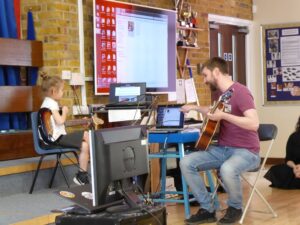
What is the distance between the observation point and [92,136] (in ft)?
8.08

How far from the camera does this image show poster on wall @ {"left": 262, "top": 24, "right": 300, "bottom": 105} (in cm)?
810

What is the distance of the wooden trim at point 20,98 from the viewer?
16.4ft

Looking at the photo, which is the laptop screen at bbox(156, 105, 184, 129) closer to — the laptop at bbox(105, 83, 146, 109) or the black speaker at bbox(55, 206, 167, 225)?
the laptop at bbox(105, 83, 146, 109)

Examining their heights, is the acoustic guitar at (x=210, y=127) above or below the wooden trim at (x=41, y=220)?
above

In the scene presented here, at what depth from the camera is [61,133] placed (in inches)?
187

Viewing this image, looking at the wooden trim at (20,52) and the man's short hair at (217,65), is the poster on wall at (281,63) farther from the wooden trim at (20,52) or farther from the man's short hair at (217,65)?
the wooden trim at (20,52)

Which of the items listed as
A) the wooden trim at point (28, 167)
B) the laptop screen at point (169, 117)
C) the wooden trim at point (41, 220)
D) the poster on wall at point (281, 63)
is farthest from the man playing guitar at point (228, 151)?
the poster on wall at point (281, 63)

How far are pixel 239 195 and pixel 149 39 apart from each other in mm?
2575

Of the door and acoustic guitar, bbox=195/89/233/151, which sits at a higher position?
the door

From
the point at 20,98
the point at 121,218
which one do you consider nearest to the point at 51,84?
the point at 20,98

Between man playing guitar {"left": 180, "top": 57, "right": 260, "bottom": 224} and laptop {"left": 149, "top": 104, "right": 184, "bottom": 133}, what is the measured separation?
0.13 m

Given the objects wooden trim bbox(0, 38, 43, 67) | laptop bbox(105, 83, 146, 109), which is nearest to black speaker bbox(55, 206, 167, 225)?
laptop bbox(105, 83, 146, 109)

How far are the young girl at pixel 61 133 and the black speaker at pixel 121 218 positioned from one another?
2003 millimetres

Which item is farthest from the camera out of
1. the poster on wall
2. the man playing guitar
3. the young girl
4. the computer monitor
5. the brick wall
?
the poster on wall
